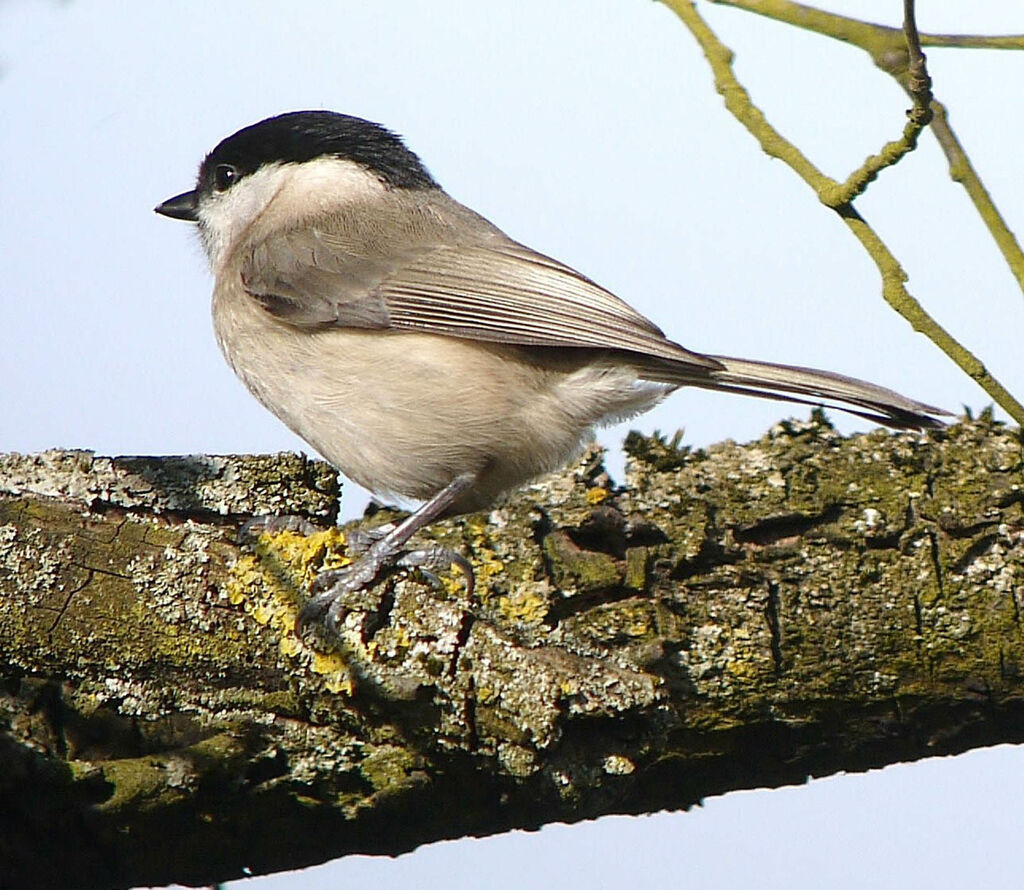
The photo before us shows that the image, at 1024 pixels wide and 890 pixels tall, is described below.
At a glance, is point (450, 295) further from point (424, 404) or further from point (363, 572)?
point (363, 572)

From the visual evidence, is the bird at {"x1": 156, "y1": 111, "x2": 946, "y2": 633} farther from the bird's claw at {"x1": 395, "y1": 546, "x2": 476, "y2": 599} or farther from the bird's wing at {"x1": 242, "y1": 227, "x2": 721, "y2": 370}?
the bird's claw at {"x1": 395, "y1": 546, "x2": 476, "y2": 599}

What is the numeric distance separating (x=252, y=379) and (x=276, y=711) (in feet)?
3.96

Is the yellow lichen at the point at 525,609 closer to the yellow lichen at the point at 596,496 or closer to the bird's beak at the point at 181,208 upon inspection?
the yellow lichen at the point at 596,496

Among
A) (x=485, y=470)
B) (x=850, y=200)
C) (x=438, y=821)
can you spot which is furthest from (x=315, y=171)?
(x=438, y=821)

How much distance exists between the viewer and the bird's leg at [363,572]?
6.57 ft

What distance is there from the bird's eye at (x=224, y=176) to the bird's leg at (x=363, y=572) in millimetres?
1535

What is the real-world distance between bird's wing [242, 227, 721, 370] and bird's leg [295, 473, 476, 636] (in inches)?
23.1

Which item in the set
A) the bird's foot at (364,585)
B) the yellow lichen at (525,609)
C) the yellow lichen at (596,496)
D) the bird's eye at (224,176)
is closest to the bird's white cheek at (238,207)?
the bird's eye at (224,176)

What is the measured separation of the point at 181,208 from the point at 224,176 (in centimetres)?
18

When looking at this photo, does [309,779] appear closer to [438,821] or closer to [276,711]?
[276,711]

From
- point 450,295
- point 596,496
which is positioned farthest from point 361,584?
point 450,295

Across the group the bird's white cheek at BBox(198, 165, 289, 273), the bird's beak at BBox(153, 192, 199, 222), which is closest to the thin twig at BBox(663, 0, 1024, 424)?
the bird's white cheek at BBox(198, 165, 289, 273)

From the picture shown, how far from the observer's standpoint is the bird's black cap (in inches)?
139

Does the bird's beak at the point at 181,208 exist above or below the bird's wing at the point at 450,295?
above
